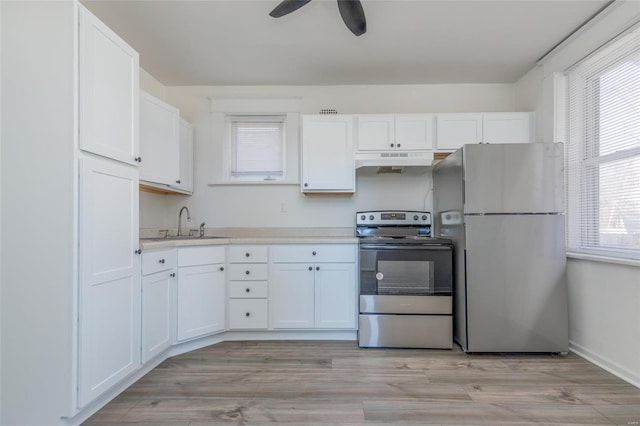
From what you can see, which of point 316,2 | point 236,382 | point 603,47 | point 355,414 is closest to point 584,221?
point 603,47

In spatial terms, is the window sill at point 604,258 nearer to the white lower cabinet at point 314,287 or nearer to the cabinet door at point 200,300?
the white lower cabinet at point 314,287

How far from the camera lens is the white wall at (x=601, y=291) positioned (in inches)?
79.6

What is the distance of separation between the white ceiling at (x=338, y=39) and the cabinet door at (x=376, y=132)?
1.61 ft

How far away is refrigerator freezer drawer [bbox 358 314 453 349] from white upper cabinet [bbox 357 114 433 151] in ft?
5.27

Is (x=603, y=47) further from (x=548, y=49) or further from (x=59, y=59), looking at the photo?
(x=59, y=59)

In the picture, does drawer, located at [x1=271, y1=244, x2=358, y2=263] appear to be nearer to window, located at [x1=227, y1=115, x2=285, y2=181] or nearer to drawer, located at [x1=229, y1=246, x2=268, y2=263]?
drawer, located at [x1=229, y1=246, x2=268, y2=263]

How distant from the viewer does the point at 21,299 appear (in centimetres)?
152

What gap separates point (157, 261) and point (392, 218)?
2.19 metres

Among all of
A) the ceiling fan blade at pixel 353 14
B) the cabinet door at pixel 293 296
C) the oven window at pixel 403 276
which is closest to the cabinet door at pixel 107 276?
the cabinet door at pixel 293 296

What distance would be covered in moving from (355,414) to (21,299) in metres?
1.81


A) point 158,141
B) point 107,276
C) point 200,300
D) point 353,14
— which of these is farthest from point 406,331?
point 158,141

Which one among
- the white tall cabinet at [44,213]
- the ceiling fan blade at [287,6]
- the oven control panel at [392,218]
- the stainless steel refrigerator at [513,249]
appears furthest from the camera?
the oven control panel at [392,218]

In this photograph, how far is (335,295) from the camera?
2.77m

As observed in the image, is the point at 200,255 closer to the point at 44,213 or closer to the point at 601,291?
the point at 44,213
